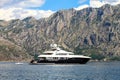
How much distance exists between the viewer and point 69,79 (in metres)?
126

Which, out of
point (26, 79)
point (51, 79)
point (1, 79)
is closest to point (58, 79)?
point (51, 79)

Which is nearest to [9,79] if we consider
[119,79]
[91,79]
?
[91,79]

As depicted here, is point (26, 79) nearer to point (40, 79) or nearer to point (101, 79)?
point (40, 79)

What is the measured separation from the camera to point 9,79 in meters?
125

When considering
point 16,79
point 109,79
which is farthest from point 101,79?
point 16,79

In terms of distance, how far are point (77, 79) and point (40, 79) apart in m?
13.8

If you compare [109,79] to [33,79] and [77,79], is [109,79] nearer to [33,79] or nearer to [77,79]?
[77,79]

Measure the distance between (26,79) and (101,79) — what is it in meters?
27.8

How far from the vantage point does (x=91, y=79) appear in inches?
4980

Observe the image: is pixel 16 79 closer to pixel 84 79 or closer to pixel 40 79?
pixel 40 79

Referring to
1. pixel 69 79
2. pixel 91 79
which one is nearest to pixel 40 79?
pixel 69 79

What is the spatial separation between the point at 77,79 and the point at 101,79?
8881mm

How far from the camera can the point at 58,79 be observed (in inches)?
5007

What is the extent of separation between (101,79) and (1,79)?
36806mm
